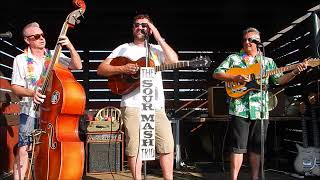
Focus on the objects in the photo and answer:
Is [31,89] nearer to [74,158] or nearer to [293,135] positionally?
[74,158]

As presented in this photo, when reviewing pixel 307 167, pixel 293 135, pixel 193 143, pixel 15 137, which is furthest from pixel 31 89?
pixel 293 135

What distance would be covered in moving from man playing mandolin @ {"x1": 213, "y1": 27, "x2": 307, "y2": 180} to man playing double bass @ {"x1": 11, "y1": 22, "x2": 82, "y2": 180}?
178cm

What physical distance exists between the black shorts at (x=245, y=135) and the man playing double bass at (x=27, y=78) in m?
1.86

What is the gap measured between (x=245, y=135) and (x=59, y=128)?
6.70 ft

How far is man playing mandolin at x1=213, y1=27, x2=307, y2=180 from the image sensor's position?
4.44m

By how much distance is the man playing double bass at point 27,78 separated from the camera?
3.85m

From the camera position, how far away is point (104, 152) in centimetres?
652

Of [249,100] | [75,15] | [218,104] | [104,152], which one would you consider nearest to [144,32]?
[75,15]

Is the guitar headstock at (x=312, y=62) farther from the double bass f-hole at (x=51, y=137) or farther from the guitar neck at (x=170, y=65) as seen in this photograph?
the double bass f-hole at (x=51, y=137)

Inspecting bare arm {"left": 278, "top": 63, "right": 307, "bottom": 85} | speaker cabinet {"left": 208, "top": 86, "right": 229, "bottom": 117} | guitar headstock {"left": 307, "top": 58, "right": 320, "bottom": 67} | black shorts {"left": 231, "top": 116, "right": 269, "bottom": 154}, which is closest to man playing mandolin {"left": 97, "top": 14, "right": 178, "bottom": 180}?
black shorts {"left": 231, "top": 116, "right": 269, "bottom": 154}

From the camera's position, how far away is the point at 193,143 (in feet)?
26.4

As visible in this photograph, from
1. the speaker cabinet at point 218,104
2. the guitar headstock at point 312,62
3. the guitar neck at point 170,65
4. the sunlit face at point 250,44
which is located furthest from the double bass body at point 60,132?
the speaker cabinet at point 218,104

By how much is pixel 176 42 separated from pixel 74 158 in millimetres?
6115

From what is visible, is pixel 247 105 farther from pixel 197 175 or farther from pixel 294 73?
pixel 197 175
